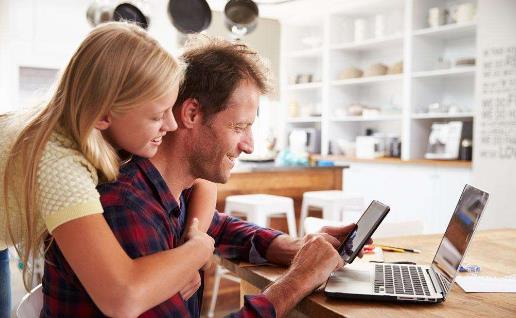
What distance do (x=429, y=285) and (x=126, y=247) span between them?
69 centimetres

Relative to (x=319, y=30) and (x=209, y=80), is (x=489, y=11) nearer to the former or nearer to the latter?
(x=319, y=30)

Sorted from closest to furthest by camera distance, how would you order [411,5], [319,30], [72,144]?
[72,144], [411,5], [319,30]

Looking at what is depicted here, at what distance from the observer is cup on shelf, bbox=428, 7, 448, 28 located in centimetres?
536

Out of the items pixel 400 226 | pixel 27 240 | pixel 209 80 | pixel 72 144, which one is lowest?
pixel 400 226

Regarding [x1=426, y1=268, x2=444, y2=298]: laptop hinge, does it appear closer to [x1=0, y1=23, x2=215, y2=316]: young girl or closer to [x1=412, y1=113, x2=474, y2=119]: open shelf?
[x1=0, y1=23, x2=215, y2=316]: young girl

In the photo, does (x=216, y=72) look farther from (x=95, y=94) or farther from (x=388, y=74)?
(x=388, y=74)

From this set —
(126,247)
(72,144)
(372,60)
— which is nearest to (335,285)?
(126,247)

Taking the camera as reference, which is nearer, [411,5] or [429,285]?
[429,285]

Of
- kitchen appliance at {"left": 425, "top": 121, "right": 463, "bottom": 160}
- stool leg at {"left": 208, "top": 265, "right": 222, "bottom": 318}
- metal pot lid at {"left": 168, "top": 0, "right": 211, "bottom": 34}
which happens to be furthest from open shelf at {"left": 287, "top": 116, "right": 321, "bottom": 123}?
stool leg at {"left": 208, "top": 265, "right": 222, "bottom": 318}

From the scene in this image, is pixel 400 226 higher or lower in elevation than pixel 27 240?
lower

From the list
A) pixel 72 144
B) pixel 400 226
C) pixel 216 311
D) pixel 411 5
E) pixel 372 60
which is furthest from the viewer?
pixel 372 60

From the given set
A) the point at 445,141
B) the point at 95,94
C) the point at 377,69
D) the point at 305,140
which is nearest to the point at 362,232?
the point at 95,94

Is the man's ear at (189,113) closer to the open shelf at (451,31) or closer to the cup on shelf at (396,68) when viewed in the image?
the open shelf at (451,31)

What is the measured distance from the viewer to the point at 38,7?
5.56 metres
